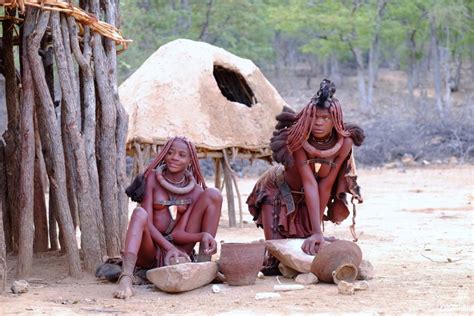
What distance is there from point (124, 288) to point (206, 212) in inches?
34.3

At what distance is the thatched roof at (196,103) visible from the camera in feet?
36.0

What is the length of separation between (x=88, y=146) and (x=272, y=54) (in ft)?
95.9

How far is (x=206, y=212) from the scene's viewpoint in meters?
6.31

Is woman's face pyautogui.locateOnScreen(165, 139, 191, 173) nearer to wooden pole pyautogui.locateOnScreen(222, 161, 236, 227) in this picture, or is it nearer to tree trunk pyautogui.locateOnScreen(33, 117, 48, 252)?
tree trunk pyautogui.locateOnScreen(33, 117, 48, 252)

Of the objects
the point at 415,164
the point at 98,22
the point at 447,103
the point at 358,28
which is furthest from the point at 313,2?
the point at 98,22

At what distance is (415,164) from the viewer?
69.0ft

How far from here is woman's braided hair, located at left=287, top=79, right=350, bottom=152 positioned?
21.2 feet

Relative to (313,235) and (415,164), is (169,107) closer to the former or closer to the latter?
(313,235)

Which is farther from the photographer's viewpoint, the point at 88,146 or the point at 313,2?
the point at 313,2

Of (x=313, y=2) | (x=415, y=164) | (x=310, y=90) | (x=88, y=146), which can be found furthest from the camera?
(x=310, y=90)

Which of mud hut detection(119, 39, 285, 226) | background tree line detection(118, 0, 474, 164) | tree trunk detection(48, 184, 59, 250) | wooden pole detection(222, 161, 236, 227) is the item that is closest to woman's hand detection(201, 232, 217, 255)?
tree trunk detection(48, 184, 59, 250)

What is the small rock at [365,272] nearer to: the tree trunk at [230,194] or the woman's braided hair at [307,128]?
the woman's braided hair at [307,128]

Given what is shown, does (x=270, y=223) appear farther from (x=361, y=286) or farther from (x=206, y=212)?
(x=361, y=286)

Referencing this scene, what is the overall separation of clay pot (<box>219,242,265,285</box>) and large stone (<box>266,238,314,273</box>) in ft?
0.92
